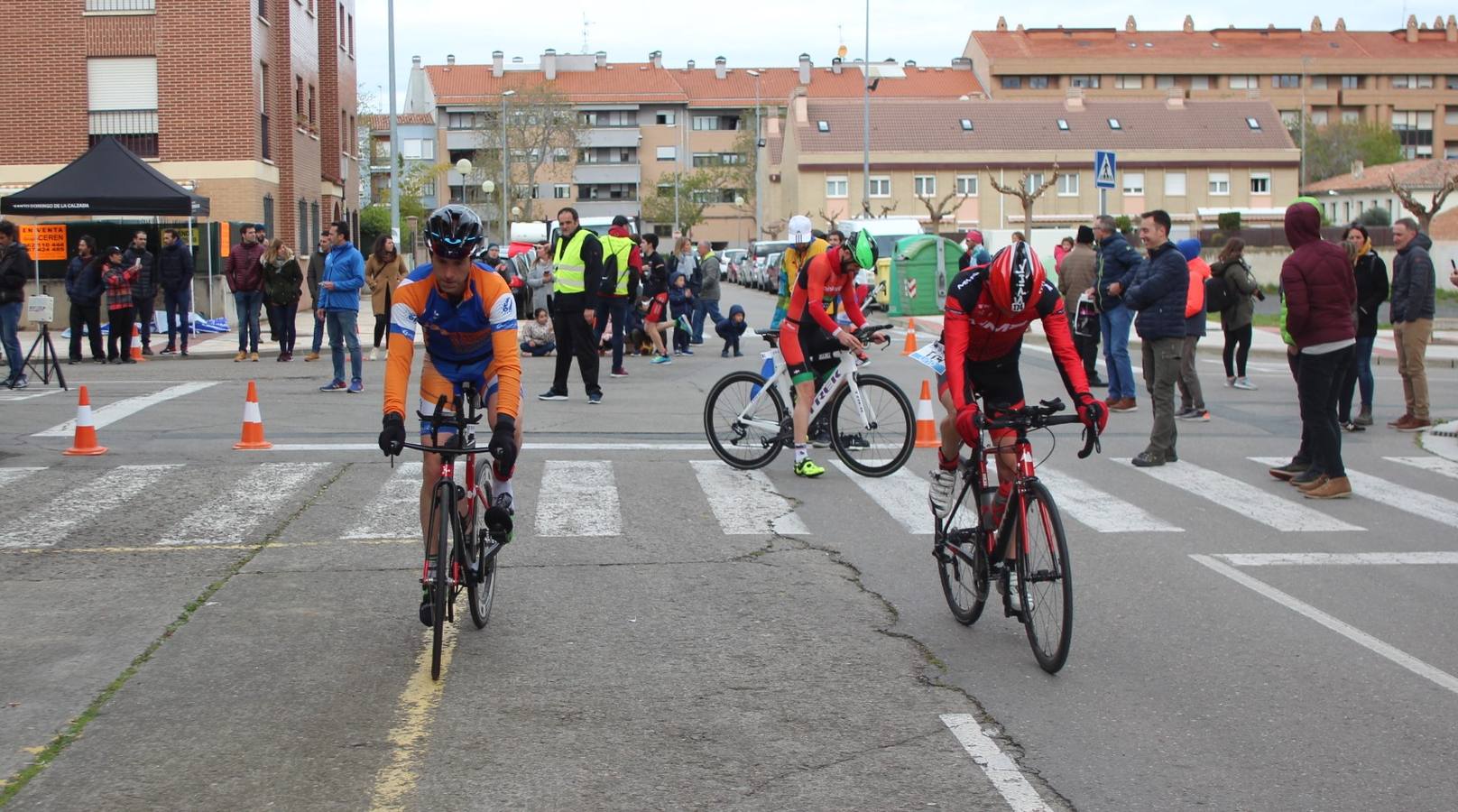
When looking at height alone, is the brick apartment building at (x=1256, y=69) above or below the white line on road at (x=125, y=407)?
above

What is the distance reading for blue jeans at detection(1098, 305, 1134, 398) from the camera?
15.2 m

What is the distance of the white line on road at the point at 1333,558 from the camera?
853cm

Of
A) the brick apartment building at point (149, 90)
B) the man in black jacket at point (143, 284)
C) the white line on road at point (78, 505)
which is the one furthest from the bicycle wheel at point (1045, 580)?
the brick apartment building at point (149, 90)

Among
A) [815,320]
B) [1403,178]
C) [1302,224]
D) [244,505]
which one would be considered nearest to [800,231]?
[815,320]

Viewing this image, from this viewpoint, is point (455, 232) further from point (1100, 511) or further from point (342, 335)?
point (342, 335)

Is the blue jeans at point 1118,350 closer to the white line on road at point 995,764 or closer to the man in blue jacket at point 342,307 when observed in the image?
the man in blue jacket at point 342,307

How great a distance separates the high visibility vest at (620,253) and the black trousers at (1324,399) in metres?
8.33

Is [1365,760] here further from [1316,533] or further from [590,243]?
[590,243]

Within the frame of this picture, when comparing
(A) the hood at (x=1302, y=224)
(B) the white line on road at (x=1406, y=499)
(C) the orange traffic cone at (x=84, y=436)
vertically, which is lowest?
(B) the white line on road at (x=1406, y=499)

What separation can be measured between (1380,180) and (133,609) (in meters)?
84.2

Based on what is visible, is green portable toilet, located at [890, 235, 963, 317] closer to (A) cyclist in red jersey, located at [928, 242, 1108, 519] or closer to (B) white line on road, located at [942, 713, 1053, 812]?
(A) cyclist in red jersey, located at [928, 242, 1108, 519]

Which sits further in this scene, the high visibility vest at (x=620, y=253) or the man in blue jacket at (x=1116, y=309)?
the high visibility vest at (x=620, y=253)

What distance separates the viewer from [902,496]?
34.6 ft

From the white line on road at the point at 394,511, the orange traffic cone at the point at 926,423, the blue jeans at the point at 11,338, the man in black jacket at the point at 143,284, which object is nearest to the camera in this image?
the white line on road at the point at 394,511
